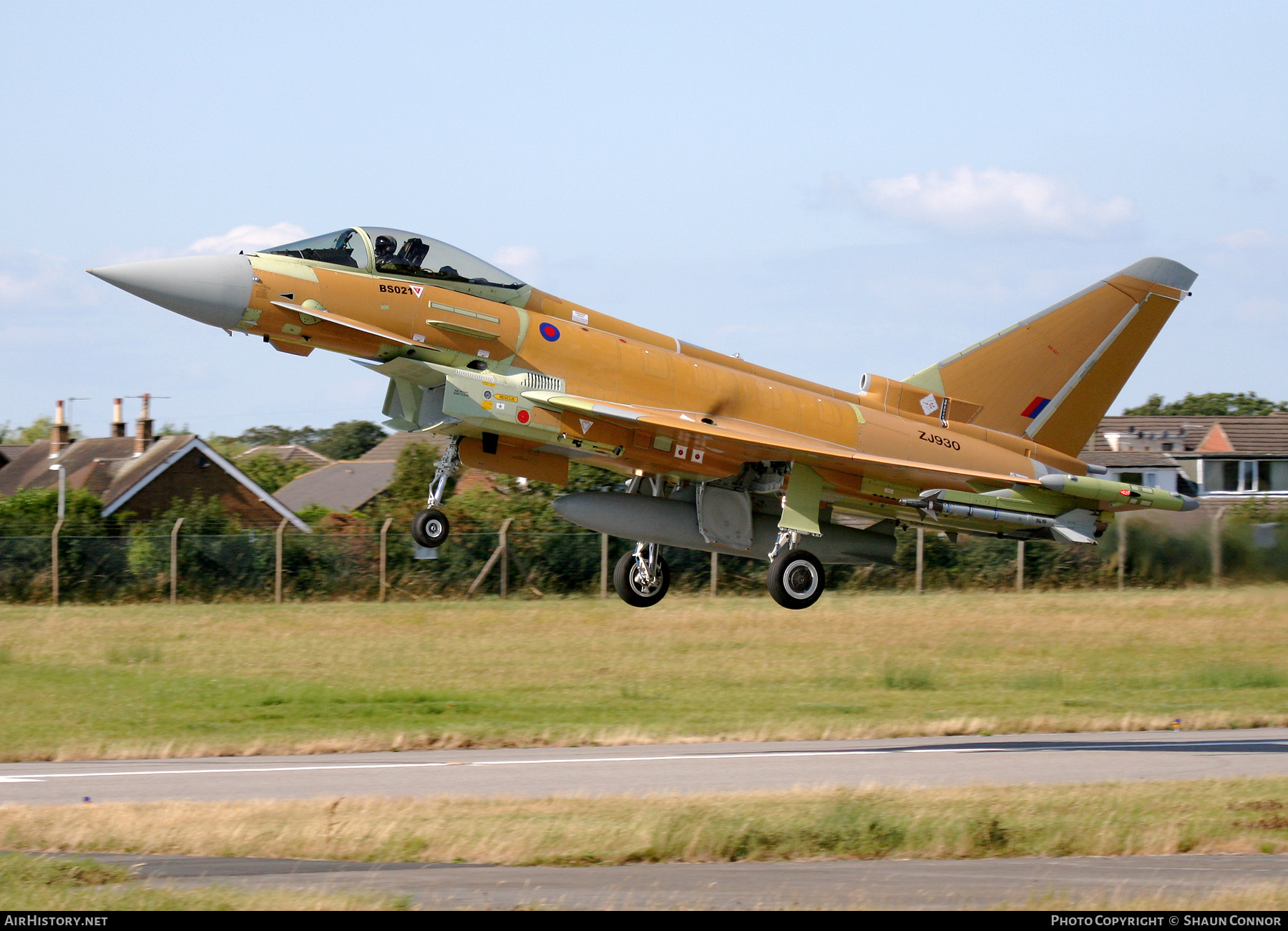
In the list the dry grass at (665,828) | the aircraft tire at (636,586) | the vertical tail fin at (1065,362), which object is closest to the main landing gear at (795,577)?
the aircraft tire at (636,586)

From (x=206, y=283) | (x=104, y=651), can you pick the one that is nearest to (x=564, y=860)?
(x=206, y=283)

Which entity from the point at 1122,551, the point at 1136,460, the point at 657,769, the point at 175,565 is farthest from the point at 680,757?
the point at 1136,460

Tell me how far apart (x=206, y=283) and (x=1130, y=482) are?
13386mm

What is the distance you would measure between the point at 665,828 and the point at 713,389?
733 cm

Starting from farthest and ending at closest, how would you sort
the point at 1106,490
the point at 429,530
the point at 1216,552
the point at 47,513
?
the point at 47,513 < the point at 1216,552 < the point at 1106,490 < the point at 429,530

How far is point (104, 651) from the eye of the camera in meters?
29.2

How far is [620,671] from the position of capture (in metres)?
27.8

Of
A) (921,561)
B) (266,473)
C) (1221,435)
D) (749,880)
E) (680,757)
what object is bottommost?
(680,757)

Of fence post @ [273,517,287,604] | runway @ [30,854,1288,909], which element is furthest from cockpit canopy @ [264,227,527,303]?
fence post @ [273,517,287,604]

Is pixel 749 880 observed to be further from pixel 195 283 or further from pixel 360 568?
pixel 360 568

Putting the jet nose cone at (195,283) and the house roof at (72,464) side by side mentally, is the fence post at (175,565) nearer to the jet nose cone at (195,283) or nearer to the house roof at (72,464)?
the house roof at (72,464)

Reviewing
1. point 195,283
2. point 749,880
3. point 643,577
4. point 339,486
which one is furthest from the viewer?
point 339,486

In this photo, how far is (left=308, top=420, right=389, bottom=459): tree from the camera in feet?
382
